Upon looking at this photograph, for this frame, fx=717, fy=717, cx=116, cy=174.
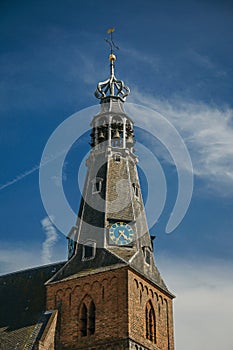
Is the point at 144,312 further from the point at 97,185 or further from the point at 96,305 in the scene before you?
the point at 97,185

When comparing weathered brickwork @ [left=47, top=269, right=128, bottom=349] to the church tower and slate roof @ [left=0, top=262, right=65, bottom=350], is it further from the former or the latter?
slate roof @ [left=0, top=262, right=65, bottom=350]

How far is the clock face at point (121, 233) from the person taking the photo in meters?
52.2

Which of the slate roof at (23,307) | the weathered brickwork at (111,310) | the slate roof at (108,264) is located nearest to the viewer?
the weathered brickwork at (111,310)

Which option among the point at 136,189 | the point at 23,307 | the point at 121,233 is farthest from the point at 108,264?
the point at 136,189

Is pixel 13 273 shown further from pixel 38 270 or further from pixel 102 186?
pixel 102 186

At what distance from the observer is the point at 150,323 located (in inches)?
1991

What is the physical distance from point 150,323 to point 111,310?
3.73 meters

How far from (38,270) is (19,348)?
9921mm

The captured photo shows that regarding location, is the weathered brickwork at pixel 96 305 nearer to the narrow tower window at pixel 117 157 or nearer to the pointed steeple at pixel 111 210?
the pointed steeple at pixel 111 210

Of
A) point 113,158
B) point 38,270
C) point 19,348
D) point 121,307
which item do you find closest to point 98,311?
point 121,307

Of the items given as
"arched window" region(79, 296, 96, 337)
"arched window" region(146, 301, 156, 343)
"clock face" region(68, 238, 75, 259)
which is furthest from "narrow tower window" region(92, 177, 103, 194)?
"arched window" region(146, 301, 156, 343)

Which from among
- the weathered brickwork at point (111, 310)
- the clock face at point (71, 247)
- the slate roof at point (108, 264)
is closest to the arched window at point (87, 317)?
the weathered brickwork at point (111, 310)

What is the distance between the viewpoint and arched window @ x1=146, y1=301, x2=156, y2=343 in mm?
49688

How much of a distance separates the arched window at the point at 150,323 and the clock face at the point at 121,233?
482 centimetres
